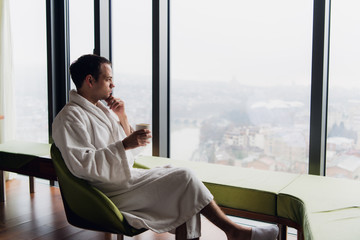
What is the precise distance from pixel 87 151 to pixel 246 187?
0.89 meters

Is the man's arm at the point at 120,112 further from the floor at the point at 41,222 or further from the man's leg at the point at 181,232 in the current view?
the floor at the point at 41,222

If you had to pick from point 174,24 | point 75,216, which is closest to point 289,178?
point 75,216

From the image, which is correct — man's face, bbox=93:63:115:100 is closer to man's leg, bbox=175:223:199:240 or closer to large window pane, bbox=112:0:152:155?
man's leg, bbox=175:223:199:240

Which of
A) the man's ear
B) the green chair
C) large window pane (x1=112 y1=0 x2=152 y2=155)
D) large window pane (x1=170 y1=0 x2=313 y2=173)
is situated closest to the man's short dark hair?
the man's ear

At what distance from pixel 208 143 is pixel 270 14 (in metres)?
1.08

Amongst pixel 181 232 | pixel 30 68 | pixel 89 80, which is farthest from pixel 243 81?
pixel 30 68

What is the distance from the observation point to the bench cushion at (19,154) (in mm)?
3197

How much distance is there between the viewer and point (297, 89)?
109 inches

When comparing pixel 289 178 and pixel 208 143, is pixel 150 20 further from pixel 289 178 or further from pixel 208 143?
pixel 289 178

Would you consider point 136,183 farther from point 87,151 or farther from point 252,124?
point 252,124

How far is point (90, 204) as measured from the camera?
1.92 m

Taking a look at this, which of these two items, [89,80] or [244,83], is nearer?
[89,80]

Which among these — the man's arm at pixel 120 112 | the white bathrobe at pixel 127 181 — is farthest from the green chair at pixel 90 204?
the man's arm at pixel 120 112

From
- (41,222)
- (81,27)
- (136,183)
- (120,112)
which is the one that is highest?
(81,27)
